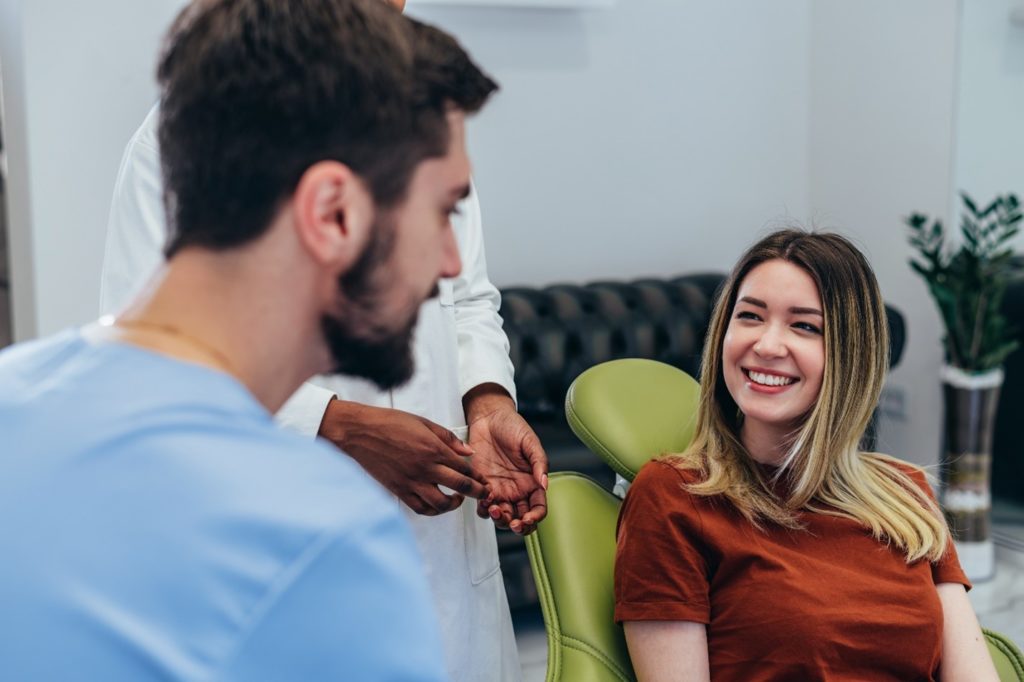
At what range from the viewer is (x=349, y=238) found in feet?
2.51

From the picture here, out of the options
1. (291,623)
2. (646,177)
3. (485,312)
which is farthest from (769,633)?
(646,177)

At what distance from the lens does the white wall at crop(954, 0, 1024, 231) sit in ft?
13.1

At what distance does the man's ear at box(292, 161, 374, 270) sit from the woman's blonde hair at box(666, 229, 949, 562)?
1.14 m

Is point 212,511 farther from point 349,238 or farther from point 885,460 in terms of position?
point 885,460

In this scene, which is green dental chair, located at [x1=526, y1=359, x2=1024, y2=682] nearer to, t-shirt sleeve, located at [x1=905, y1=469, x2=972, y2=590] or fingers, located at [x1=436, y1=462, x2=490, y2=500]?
t-shirt sleeve, located at [x1=905, y1=469, x2=972, y2=590]

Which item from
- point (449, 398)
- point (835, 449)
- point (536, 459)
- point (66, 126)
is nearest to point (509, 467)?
point (536, 459)

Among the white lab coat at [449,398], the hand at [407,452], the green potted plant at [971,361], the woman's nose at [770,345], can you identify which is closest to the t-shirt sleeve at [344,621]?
the hand at [407,452]

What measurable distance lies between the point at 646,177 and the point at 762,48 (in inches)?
29.3

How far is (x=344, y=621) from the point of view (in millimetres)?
637

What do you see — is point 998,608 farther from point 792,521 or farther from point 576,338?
point 792,521

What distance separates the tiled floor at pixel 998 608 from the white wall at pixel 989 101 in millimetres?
1258

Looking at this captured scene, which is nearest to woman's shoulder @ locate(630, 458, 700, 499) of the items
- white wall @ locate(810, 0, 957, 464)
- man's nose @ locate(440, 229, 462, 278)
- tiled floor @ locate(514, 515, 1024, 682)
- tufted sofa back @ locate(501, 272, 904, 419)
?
man's nose @ locate(440, 229, 462, 278)

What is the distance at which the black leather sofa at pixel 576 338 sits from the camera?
11.3 ft

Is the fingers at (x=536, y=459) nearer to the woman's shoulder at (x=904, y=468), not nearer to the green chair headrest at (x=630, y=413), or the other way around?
the green chair headrest at (x=630, y=413)
